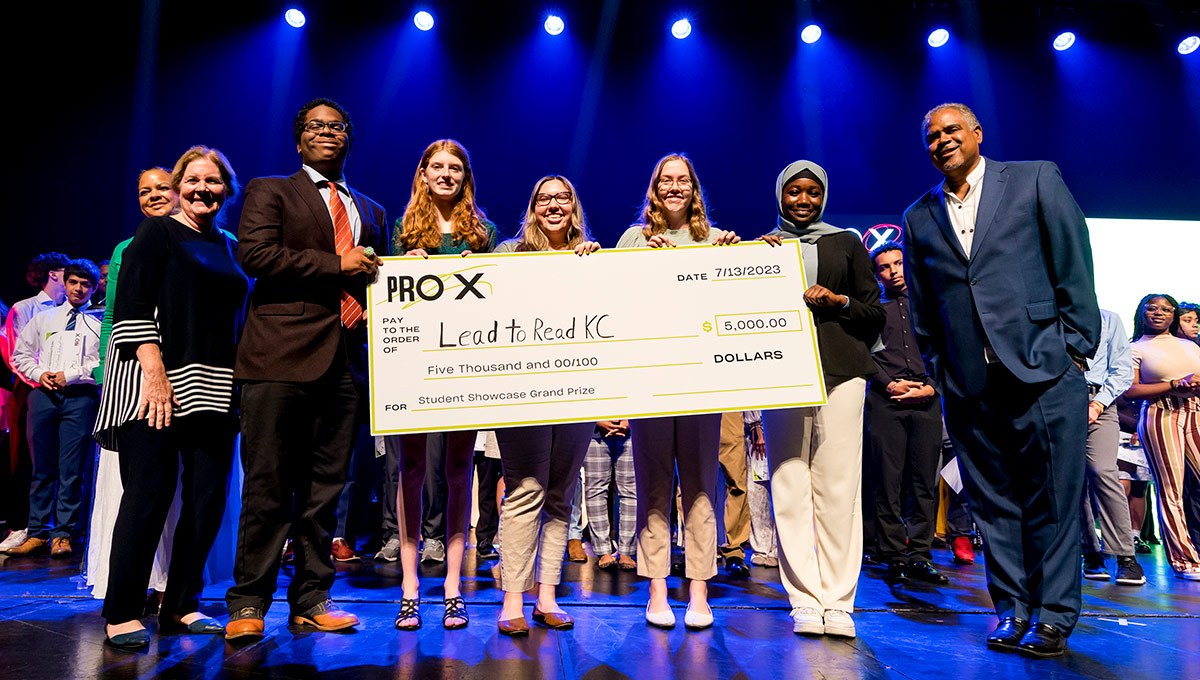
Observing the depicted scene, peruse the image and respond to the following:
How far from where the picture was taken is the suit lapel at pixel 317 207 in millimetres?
2590

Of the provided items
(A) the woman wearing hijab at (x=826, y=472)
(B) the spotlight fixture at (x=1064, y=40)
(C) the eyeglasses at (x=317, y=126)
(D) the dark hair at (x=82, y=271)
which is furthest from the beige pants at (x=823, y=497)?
(B) the spotlight fixture at (x=1064, y=40)

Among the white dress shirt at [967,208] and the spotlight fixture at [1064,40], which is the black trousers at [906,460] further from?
the spotlight fixture at [1064,40]

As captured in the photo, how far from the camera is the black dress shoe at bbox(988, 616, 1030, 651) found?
2.45m

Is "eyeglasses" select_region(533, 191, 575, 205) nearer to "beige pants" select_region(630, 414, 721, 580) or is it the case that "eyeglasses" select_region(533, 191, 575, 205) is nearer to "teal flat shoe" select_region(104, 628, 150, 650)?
"beige pants" select_region(630, 414, 721, 580)

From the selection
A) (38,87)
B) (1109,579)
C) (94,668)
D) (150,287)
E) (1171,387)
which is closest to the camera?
(94,668)

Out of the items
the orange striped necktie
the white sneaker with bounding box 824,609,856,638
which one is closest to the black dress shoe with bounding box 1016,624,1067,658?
the white sneaker with bounding box 824,609,856,638

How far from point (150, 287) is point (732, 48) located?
6.29m

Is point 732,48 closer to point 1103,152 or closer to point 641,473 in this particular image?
point 1103,152

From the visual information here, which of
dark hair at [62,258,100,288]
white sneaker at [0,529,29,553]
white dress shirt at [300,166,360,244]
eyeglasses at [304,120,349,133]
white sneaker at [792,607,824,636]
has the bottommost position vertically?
white sneaker at [792,607,824,636]

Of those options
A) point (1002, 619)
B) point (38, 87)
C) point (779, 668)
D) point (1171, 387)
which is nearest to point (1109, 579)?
point (1171, 387)

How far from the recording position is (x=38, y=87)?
6289 millimetres

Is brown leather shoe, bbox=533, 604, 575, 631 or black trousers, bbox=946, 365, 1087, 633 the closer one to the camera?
black trousers, bbox=946, 365, 1087, 633

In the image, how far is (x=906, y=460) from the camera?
434cm

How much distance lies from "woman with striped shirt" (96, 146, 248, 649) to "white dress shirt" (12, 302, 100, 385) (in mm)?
2893
